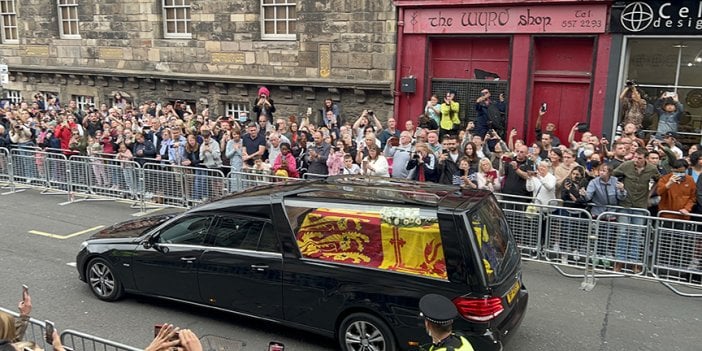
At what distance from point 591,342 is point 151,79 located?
671 inches

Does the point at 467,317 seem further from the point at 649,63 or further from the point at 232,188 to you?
the point at 649,63

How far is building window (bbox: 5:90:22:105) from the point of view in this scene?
2409 cm

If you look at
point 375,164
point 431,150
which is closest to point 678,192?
point 431,150

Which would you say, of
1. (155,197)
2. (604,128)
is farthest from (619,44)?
(155,197)

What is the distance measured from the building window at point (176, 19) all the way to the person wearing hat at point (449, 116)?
9140 millimetres

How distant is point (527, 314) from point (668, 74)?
838 cm

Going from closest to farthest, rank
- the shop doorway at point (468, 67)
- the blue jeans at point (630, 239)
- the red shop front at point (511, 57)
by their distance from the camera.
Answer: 1. the blue jeans at point (630, 239)
2. the red shop front at point (511, 57)
3. the shop doorway at point (468, 67)

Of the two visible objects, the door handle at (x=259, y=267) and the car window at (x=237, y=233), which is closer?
the door handle at (x=259, y=267)

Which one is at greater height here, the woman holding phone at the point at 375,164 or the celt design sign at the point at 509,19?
the celt design sign at the point at 509,19

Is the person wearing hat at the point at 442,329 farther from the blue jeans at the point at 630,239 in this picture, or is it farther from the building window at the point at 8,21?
the building window at the point at 8,21

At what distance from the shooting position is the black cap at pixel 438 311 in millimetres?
3836

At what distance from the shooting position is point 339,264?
6086 millimetres

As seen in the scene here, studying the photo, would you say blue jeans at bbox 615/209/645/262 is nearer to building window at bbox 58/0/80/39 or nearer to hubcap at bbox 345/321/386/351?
hubcap at bbox 345/321/386/351

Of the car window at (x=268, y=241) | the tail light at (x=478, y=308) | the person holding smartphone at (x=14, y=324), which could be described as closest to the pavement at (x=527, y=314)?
the car window at (x=268, y=241)
